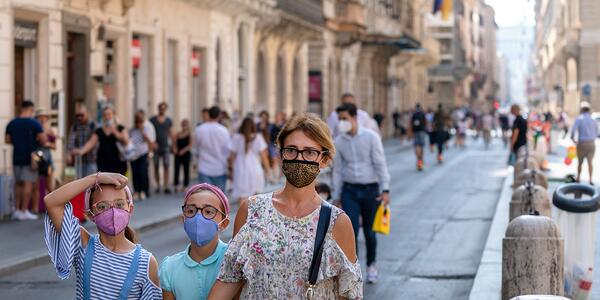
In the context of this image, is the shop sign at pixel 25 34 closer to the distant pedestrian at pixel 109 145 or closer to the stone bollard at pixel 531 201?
the distant pedestrian at pixel 109 145

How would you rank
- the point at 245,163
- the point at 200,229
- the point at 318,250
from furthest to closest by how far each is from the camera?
the point at 245,163
the point at 200,229
the point at 318,250

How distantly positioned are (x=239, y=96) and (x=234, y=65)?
193cm

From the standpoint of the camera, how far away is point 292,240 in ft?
16.4

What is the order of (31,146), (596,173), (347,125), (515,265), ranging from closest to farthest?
(515,265)
(347,125)
(31,146)
(596,173)

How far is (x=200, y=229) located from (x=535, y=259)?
4.47 m

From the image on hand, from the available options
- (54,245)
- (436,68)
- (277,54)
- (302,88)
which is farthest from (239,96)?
(436,68)

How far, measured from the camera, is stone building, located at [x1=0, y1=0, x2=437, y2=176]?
22484 millimetres

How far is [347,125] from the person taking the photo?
12500mm

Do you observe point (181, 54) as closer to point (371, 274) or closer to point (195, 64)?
point (195, 64)

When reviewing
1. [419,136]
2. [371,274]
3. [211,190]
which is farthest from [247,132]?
[419,136]

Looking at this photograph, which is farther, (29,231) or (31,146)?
(31,146)

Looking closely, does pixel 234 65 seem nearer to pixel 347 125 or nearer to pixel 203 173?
pixel 203 173

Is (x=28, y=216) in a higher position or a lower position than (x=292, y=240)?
lower

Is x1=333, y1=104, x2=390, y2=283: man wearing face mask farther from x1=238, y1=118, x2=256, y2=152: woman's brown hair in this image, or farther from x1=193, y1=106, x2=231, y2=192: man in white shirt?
x1=238, y1=118, x2=256, y2=152: woman's brown hair
